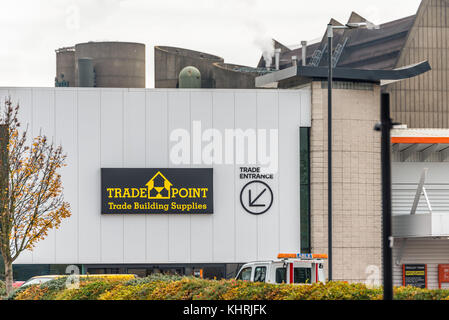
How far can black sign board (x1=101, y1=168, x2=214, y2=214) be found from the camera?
40.5 m

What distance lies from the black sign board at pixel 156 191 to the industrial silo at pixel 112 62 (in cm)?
2971

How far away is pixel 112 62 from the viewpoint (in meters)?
70.1

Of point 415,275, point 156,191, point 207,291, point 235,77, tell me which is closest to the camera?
point 207,291

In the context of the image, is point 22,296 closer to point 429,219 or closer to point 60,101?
point 60,101

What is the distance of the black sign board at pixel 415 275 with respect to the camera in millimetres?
42969

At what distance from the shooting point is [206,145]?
134 ft

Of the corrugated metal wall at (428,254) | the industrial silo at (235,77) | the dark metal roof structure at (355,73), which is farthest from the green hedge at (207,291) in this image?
the industrial silo at (235,77)

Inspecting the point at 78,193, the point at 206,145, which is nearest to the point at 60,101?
the point at 78,193

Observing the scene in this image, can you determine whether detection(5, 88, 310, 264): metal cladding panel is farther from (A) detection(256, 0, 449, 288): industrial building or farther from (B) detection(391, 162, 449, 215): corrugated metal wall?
(B) detection(391, 162, 449, 215): corrugated metal wall

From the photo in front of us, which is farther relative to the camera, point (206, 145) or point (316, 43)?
point (316, 43)

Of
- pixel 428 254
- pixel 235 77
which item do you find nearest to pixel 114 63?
pixel 235 77

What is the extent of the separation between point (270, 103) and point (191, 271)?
7.99m

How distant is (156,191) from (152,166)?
1100 millimetres

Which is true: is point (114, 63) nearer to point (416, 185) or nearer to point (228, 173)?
point (228, 173)
